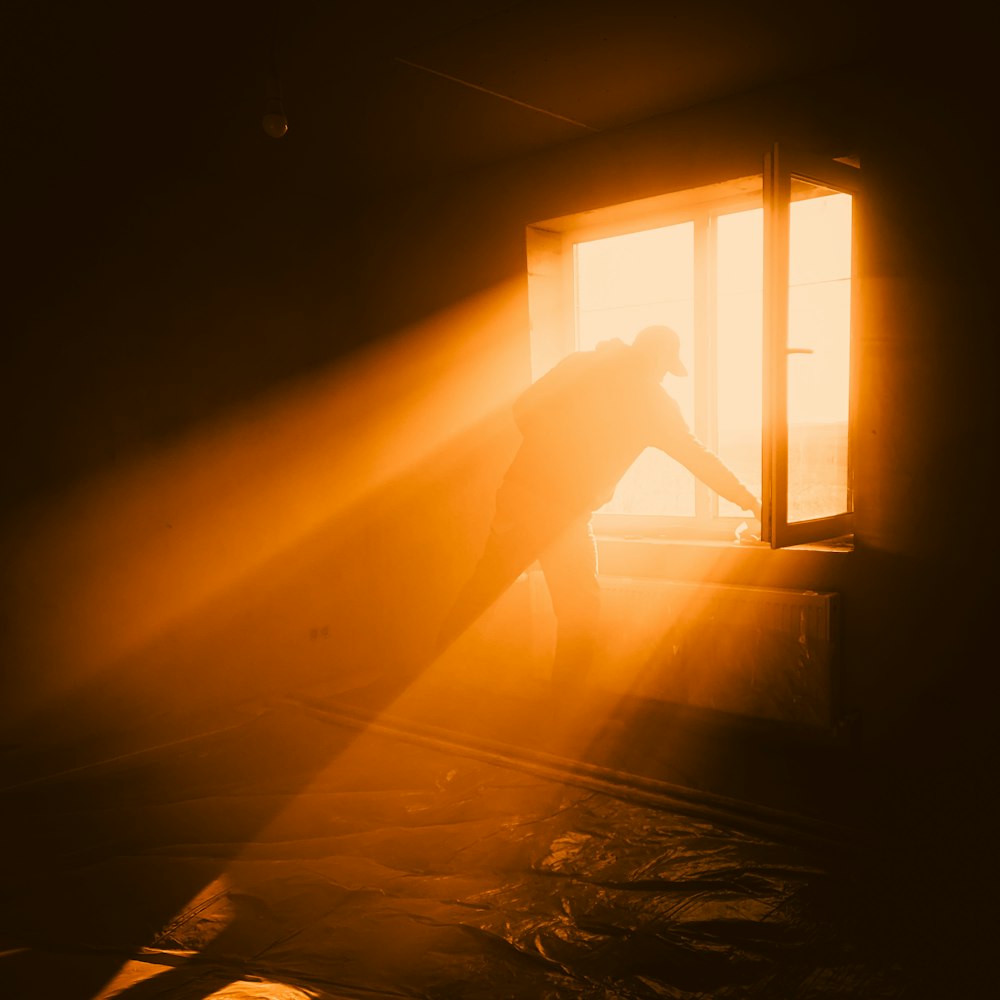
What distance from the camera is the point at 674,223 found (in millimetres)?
3668

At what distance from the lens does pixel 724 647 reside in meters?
3.30

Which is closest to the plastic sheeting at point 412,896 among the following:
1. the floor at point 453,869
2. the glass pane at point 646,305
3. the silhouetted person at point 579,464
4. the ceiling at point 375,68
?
the floor at point 453,869

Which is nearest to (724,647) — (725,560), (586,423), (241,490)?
(725,560)

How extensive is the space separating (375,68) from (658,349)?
148cm

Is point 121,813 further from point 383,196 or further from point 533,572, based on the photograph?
point 383,196

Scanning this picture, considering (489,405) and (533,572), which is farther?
(489,405)

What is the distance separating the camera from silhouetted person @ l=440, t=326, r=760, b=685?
315cm

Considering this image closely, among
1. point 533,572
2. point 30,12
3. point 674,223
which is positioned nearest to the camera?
point 30,12

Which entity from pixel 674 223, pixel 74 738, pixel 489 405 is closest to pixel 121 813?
pixel 74 738

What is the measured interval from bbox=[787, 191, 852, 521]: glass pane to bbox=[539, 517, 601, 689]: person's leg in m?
0.84

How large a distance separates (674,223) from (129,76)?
232cm

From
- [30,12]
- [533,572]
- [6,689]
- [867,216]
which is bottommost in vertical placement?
[6,689]

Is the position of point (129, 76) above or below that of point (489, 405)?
above

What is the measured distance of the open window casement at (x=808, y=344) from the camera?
9.07 ft
